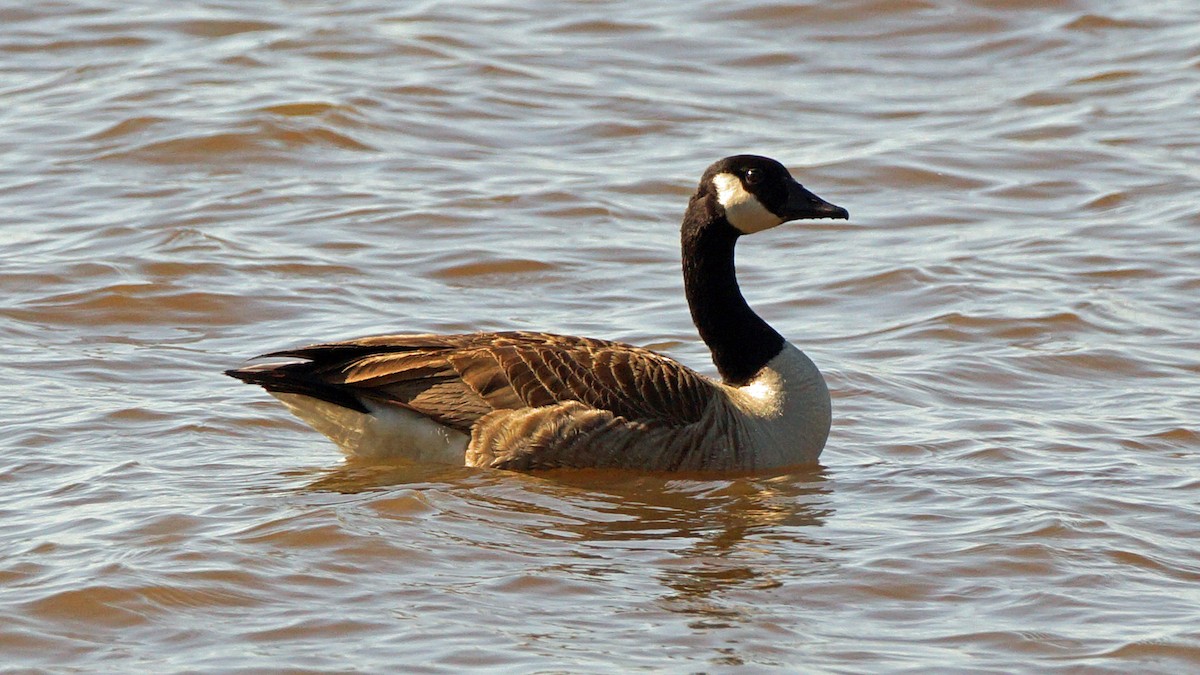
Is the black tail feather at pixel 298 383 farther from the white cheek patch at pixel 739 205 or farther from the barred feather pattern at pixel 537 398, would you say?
the white cheek patch at pixel 739 205

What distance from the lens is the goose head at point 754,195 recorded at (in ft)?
33.5

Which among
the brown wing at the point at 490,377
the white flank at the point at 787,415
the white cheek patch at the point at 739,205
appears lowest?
the white flank at the point at 787,415

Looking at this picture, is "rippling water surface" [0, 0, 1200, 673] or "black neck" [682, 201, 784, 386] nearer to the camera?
"rippling water surface" [0, 0, 1200, 673]

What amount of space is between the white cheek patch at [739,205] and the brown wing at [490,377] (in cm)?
101

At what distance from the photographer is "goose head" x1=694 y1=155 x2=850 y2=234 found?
10203mm

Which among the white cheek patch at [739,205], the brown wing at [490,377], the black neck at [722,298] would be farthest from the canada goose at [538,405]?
the white cheek patch at [739,205]

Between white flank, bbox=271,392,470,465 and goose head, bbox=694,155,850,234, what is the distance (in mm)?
1935

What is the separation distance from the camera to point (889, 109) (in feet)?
56.6

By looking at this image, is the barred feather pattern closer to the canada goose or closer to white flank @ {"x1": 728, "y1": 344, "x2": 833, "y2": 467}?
the canada goose

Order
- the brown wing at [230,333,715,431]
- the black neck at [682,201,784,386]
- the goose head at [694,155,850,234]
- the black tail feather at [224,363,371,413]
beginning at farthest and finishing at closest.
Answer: the black neck at [682,201,784,386]
the goose head at [694,155,850,234]
the brown wing at [230,333,715,431]
the black tail feather at [224,363,371,413]

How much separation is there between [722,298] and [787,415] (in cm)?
81

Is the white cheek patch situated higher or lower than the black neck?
higher

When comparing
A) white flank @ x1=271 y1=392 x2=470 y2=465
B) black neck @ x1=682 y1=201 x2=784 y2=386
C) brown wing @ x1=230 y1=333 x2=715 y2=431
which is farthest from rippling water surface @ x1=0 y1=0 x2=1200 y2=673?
black neck @ x1=682 y1=201 x2=784 y2=386

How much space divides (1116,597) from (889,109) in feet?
32.1
